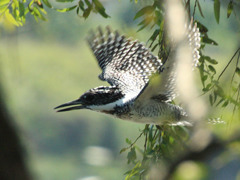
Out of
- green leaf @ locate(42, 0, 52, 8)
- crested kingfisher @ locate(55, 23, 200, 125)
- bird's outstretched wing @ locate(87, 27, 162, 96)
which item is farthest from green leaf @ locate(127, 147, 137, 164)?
green leaf @ locate(42, 0, 52, 8)

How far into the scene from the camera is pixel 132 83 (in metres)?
3.60

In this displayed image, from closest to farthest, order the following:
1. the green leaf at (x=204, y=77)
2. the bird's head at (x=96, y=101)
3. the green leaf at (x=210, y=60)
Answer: the green leaf at (x=204, y=77) → the green leaf at (x=210, y=60) → the bird's head at (x=96, y=101)

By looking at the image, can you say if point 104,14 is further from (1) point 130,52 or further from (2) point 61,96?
(2) point 61,96

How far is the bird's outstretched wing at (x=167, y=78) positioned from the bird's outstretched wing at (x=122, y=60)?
0.40 meters

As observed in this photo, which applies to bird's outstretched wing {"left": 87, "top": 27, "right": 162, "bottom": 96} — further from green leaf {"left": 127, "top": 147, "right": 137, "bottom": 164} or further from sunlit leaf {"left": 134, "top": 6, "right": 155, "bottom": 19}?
sunlit leaf {"left": 134, "top": 6, "right": 155, "bottom": 19}

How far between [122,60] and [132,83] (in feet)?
1.15

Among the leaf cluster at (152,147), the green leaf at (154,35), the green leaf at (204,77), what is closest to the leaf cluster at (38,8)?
the green leaf at (154,35)

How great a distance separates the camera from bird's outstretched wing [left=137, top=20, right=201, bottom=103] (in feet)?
8.79

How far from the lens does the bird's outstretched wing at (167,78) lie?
2.68 m

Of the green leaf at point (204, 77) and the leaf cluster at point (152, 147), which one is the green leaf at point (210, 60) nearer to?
the green leaf at point (204, 77)

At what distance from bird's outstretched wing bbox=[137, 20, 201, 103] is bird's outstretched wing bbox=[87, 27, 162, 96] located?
1.30 ft

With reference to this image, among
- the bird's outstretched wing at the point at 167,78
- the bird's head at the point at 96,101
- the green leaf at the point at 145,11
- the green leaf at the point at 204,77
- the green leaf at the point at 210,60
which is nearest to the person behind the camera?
the bird's outstretched wing at the point at 167,78

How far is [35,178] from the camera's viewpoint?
3.12ft

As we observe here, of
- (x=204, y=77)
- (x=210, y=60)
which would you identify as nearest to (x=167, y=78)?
(x=204, y=77)
